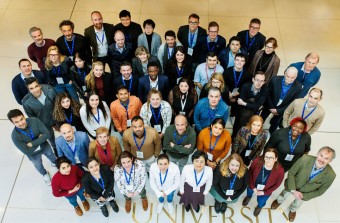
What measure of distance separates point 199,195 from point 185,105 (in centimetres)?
134

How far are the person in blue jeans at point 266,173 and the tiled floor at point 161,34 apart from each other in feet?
2.39

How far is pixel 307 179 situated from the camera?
4.21m

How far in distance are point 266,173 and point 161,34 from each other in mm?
4977

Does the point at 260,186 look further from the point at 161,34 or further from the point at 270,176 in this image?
the point at 161,34

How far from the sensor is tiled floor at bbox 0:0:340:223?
4848mm

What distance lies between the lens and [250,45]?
598 centimetres

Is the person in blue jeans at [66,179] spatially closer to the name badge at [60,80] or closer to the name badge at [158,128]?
the name badge at [158,128]

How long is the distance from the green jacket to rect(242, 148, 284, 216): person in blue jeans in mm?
183

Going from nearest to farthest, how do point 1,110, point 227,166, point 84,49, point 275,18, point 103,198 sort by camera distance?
point 227,166, point 103,198, point 84,49, point 1,110, point 275,18

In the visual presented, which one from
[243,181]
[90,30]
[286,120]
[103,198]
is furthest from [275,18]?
[103,198]

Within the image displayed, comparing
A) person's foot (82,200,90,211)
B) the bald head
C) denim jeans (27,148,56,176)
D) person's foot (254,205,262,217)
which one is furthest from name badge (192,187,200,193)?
denim jeans (27,148,56,176)

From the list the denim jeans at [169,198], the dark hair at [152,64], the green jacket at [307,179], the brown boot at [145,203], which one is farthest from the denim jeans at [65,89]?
the green jacket at [307,179]

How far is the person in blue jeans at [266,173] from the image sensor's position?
158 inches

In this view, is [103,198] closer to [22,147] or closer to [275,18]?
[22,147]
